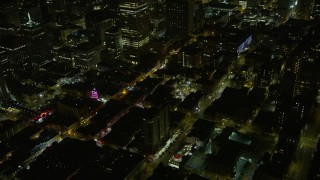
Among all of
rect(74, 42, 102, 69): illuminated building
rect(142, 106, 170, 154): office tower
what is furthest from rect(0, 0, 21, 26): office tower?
rect(142, 106, 170, 154): office tower

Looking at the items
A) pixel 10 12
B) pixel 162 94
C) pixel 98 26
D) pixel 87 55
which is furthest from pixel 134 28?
pixel 10 12

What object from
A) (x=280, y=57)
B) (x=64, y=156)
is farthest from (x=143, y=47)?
(x=64, y=156)

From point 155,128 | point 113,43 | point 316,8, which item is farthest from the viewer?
point 316,8

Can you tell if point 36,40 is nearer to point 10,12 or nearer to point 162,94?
point 10,12

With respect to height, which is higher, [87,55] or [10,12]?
[10,12]

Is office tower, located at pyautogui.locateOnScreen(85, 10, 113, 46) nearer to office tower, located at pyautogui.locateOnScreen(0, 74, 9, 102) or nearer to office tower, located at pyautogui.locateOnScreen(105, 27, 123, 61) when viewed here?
office tower, located at pyautogui.locateOnScreen(105, 27, 123, 61)

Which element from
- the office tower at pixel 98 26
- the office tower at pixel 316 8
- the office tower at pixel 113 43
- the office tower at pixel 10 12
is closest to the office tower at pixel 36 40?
the office tower at pixel 98 26

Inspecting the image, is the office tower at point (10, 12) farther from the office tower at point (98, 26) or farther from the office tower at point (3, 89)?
the office tower at point (3, 89)
